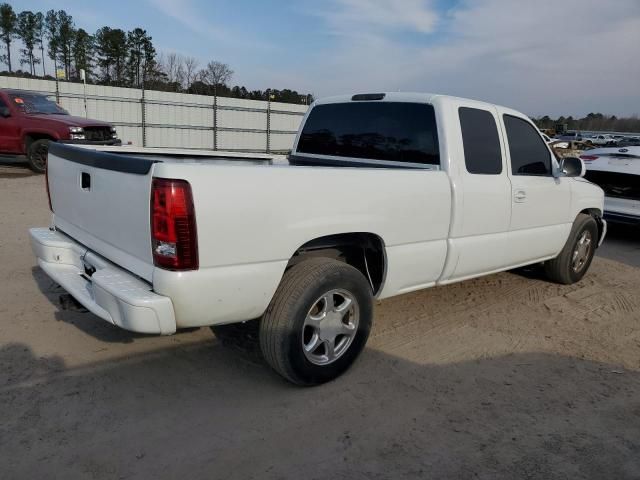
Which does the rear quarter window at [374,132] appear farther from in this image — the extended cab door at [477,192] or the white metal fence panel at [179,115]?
the white metal fence panel at [179,115]

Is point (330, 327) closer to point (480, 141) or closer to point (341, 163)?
point (341, 163)

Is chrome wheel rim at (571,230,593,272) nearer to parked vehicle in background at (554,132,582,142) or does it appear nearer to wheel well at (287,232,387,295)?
wheel well at (287,232,387,295)

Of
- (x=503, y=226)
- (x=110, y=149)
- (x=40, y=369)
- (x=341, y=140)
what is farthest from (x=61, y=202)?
(x=503, y=226)

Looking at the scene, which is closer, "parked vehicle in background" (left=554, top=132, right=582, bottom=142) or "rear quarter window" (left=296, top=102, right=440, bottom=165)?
"rear quarter window" (left=296, top=102, right=440, bottom=165)

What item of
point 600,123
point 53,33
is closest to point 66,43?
point 53,33

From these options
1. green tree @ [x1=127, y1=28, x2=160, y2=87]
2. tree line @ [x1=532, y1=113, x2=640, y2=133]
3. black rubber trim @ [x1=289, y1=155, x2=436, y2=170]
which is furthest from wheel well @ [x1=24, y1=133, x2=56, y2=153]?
tree line @ [x1=532, y1=113, x2=640, y2=133]

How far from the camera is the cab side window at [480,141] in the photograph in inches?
161

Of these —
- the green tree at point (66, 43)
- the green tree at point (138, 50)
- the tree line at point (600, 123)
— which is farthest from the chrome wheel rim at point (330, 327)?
the tree line at point (600, 123)

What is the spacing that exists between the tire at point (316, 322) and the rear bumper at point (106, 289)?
64 cm

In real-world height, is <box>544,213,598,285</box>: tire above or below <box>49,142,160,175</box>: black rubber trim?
below

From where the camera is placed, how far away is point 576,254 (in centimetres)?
575

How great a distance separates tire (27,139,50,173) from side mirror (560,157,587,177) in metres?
11.2

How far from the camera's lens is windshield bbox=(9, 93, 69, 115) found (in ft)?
40.1

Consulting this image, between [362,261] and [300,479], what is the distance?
171 cm
